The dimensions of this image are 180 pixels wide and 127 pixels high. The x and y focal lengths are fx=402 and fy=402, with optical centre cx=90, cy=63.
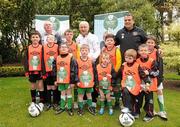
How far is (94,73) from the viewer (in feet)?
31.0

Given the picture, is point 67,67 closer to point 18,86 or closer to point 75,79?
point 75,79

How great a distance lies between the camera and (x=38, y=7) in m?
20.2

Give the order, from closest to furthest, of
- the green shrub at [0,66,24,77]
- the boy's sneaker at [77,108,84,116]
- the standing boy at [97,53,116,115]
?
1. the standing boy at [97,53,116,115]
2. the boy's sneaker at [77,108,84,116]
3. the green shrub at [0,66,24,77]

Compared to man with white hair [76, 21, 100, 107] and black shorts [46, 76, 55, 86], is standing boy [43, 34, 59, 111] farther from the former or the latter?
man with white hair [76, 21, 100, 107]

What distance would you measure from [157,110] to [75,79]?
2.40 metres

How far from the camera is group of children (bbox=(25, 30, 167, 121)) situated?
8.95 meters

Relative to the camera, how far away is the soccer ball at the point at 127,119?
8.79 metres

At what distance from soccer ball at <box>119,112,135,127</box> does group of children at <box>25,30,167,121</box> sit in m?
0.18

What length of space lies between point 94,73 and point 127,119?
139 cm

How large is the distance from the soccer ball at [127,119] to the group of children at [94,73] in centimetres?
18

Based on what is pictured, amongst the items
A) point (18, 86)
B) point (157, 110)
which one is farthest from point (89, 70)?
point (18, 86)

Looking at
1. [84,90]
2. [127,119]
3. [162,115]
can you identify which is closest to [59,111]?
[84,90]

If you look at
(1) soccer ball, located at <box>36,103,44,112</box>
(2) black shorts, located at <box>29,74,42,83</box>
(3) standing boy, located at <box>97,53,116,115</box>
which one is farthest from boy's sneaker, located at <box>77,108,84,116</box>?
(2) black shorts, located at <box>29,74,42,83</box>

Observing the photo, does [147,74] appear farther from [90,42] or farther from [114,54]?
[90,42]
